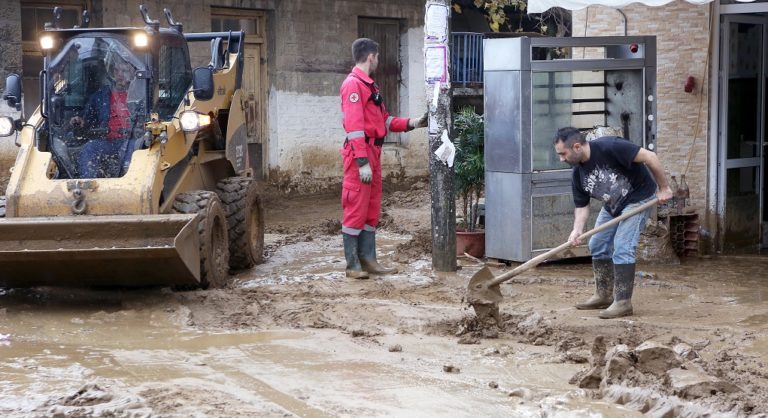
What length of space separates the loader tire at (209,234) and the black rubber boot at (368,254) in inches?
49.8

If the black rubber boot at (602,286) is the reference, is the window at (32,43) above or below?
above

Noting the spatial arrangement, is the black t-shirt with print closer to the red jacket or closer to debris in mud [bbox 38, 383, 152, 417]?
the red jacket

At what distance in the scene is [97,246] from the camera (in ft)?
26.0

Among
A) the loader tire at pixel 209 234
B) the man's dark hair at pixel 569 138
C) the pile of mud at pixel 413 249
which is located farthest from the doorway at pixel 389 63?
the man's dark hair at pixel 569 138

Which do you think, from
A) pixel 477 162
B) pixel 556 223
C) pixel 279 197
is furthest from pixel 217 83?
pixel 279 197

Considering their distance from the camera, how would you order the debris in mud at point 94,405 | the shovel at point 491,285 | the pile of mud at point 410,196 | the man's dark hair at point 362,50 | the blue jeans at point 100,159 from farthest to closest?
the pile of mud at point 410,196, the man's dark hair at point 362,50, the blue jeans at point 100,159, the shovel at point 491,285, the debris in mud at point 94,405

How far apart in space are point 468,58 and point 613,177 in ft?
39.7

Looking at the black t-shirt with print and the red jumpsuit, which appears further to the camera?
the red jumpsuit

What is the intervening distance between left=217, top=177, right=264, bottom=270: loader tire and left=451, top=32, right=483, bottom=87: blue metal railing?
9.74m

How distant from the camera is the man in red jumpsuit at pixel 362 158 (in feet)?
31.3

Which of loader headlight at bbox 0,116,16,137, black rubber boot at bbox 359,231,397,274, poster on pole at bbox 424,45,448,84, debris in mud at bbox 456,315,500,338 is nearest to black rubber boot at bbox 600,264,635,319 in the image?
debris in mud at bbox 456,315,500,338

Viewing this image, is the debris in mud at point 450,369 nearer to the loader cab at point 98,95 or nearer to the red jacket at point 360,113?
the red jacket at point 360,113

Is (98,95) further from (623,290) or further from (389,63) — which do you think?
(389,63)

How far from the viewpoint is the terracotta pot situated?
1089 centimetres
